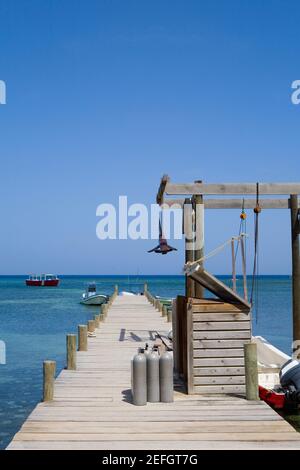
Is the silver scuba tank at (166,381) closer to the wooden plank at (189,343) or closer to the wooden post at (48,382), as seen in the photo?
the wooden plank at (189,343)

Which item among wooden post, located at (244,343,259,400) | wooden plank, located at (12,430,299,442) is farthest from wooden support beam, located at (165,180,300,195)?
wooden plank, located at (12,430,299,442)

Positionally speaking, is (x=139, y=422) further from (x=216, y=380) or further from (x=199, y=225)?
(x=199, y=225)

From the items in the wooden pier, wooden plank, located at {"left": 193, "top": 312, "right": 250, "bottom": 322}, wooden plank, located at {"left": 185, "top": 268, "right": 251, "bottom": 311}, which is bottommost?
the wooden pier

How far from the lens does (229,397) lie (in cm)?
1044

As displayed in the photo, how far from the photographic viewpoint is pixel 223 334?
34.4ft

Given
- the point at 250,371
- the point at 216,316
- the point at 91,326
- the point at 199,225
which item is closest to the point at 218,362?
the point at 250,371

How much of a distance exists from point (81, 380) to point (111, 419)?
3.41 metres

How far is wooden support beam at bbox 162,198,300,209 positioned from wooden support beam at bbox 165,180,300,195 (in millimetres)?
1778

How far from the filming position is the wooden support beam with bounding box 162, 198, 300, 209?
15602 mm

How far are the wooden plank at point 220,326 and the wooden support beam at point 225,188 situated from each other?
413 centimetres

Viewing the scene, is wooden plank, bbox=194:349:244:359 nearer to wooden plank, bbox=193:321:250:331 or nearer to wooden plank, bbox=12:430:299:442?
wooden plank, bbox=193:321:250:331

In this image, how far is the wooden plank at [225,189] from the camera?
13.7 metres
